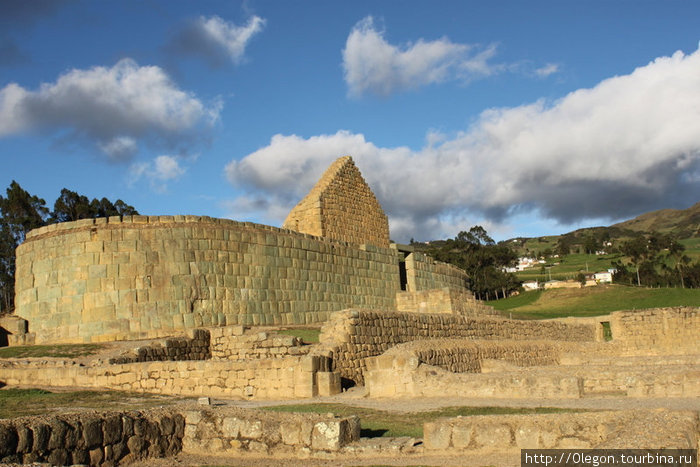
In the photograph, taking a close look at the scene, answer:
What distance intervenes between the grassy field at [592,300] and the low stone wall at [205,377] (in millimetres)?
31322

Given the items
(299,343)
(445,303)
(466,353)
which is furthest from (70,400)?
(445,303)

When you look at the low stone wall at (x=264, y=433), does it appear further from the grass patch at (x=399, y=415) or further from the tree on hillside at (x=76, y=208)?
the tree on hillside at (x=76, y=208)

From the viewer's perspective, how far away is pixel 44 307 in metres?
24.4

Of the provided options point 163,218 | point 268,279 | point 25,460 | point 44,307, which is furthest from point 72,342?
point 25,460

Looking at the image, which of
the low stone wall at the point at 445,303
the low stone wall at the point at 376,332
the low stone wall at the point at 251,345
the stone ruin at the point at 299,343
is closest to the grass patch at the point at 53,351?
the stone ruin at the point at 299,343

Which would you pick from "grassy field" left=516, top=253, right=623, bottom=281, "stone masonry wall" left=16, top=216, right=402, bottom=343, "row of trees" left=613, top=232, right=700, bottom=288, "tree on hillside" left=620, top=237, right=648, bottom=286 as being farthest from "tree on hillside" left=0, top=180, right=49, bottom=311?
"grassy field" left=516, top=253, right=623, bottom=281

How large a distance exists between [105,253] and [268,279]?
20.3 ft

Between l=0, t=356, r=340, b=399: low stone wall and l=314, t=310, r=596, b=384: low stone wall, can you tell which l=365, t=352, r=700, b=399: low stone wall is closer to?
l=0, t=356, r=340, b=399: low stone wall

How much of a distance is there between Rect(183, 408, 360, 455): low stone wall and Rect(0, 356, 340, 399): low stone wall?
645 cm

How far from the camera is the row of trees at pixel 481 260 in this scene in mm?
74500

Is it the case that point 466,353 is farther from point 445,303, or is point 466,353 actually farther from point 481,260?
point 481,260

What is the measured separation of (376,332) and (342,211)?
17.2 metres

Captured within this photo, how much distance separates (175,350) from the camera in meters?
19.6

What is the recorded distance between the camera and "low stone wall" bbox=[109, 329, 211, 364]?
18.0 meters
